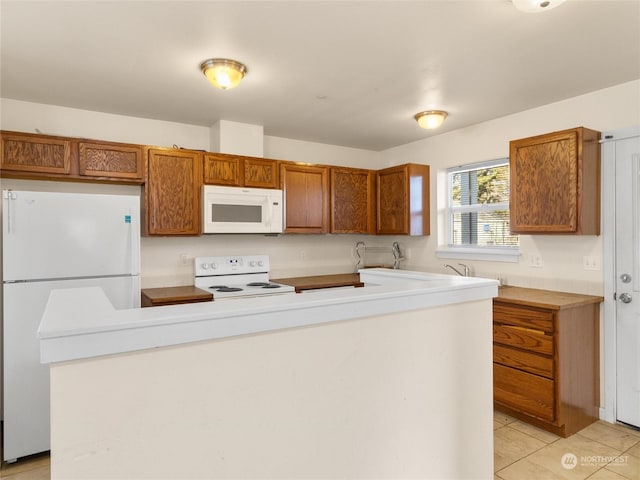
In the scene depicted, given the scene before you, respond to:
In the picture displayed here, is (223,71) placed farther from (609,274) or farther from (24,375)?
(609,274)

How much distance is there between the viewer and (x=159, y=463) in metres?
1.05

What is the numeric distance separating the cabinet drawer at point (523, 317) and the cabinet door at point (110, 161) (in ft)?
9.87

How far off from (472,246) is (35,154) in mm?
3820

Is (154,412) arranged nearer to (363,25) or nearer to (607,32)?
(363,25)

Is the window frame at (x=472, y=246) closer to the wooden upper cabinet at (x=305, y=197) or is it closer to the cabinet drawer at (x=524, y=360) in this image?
the cabinet drawer at (x=524, y=360)

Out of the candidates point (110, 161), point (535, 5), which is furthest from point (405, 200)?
point (110, 161)

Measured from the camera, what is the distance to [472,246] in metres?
4.01

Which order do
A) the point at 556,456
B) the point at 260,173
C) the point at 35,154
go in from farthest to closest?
the point at 260,173, the point at 35,154, the point at 556,456

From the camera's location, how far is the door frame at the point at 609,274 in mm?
2867

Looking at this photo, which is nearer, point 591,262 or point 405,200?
point 591,262

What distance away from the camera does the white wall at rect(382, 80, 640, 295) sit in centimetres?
289

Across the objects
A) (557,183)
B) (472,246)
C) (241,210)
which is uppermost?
(557,183)

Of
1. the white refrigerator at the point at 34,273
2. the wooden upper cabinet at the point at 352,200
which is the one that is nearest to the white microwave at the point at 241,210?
the wooden upper cabinet at the point at 352,200

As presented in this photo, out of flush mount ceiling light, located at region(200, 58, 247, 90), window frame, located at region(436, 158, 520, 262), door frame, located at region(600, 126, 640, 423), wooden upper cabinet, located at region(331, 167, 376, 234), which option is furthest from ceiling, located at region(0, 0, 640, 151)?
wooden upper cabinet, located at region(331, 167, 376, 234)
